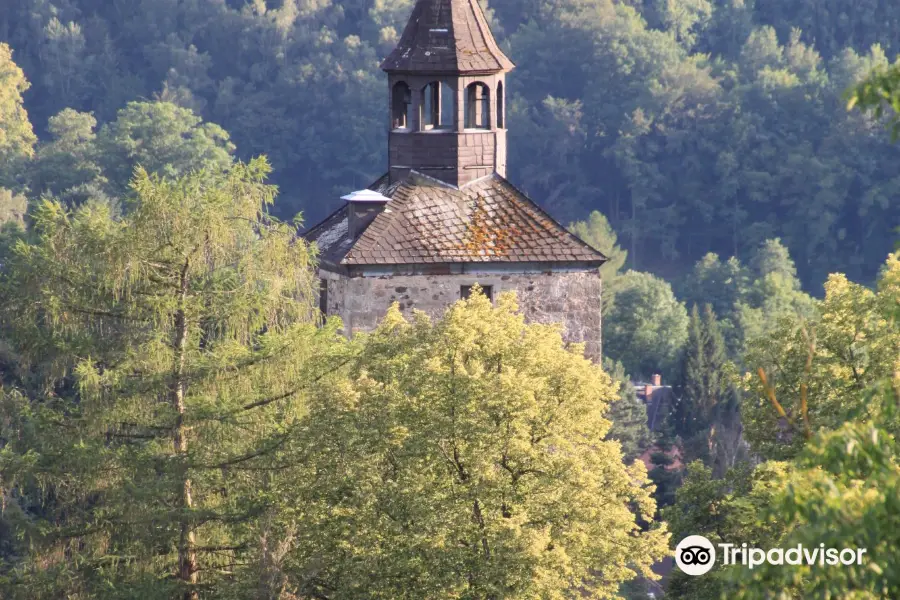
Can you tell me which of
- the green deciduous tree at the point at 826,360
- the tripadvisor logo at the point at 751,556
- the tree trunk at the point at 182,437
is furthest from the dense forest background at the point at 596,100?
the tripadvisor logo at the point at 751,556

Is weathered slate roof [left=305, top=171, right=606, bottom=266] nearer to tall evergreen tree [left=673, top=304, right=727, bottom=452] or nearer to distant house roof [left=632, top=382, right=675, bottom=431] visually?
tall evergreen tree [left=673, top=304, right=727, bottom=452]

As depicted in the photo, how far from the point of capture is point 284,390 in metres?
29.8

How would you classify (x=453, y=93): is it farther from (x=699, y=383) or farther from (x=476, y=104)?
(x=699, y=383)

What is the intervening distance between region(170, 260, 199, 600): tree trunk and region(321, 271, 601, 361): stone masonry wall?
5.67 meters

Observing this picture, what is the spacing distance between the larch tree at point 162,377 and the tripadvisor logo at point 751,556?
4.59 metres

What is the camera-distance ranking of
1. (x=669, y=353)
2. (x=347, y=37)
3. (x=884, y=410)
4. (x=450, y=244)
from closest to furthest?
(x=884, y=410) < (x=450, y=244) < (x=669, y=353) < (x=347, y=37)

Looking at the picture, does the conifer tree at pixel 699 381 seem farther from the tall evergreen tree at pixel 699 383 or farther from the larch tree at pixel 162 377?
the larch tree at pixel 162 377

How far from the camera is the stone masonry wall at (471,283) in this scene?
3531 cm

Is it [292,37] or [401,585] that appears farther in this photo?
[292,37]

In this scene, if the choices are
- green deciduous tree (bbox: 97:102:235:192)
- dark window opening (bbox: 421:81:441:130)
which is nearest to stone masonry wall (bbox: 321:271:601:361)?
dark window opening (bbox: 421:81:441:130)

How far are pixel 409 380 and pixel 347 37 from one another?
10530 centimetres

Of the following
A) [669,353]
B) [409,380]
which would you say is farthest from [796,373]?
[669,353]

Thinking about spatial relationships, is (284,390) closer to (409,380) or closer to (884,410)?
(409,380)

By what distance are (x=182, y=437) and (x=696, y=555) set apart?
6.16m
